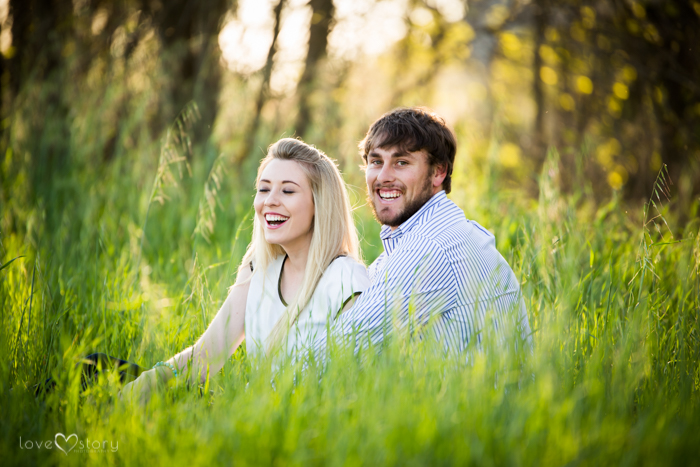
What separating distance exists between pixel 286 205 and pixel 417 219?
1.96 feet

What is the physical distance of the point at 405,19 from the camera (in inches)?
298

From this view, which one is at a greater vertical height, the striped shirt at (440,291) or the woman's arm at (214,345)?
the striped shirt at (440,291)

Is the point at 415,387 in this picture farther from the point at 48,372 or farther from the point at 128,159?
the point at 128,159

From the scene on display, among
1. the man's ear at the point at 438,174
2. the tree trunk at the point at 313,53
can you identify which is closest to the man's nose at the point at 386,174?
the man's ear at the point at 438,174

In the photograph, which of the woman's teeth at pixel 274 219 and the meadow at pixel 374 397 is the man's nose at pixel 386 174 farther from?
the meadow at pixel 374 397

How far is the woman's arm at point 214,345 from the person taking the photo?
1.88 metres

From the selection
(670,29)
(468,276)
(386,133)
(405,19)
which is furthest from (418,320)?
(405,19)

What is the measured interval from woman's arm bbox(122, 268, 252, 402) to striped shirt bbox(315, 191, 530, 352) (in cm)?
47

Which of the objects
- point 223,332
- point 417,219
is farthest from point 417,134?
point 223,332

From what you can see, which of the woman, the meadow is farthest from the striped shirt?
the woman

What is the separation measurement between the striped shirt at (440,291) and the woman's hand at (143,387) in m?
0.57

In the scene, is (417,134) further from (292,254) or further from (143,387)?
(143,387)

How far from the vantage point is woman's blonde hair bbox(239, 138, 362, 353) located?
2.36 m

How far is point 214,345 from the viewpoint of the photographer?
2.29 meters
